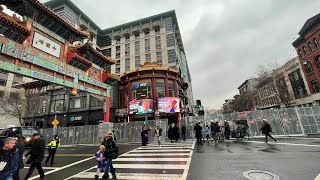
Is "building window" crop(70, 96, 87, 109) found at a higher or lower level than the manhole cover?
higher

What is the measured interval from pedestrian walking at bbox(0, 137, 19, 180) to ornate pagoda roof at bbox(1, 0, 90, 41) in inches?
560

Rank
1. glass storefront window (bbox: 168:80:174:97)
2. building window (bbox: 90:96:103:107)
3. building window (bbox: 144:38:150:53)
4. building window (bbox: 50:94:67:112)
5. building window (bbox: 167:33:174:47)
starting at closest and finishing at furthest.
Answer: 1. glass storefront window (bbox: 168:80:174:97)
2. building window (bbox: 90:96:103:107)
3. building window (bbox: 50:94:67:112)
4. building window (bbox: 167:33:174:47)
5. building window (bbox: 144:38:150:53)

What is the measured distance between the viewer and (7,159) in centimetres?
402

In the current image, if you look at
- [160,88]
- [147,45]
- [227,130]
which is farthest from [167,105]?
[147,45]

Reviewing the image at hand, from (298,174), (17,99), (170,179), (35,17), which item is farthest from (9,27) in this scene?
(17,99)

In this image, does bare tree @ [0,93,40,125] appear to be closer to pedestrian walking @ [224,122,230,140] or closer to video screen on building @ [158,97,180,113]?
video screen on building @ [158,97,180,113]

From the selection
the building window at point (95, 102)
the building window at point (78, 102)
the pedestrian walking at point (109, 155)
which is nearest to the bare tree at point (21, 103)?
the building window at point (78, 102)

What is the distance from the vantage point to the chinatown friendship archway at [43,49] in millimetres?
12875

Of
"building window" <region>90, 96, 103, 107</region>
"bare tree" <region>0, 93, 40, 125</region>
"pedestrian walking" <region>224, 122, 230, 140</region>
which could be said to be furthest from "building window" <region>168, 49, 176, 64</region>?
"bare tree" <region>0, 93, 40, 125</region>

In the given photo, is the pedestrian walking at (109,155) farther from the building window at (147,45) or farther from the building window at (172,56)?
the building window at (147,45)

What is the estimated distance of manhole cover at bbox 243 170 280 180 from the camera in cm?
533

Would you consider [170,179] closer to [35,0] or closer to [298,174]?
[298,174]

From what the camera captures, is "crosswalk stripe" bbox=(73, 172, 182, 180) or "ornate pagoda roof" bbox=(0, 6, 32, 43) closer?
"crosswalk stripe" bbox=(73, 172, 182, 180)

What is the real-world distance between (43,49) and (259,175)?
17.7 meters
